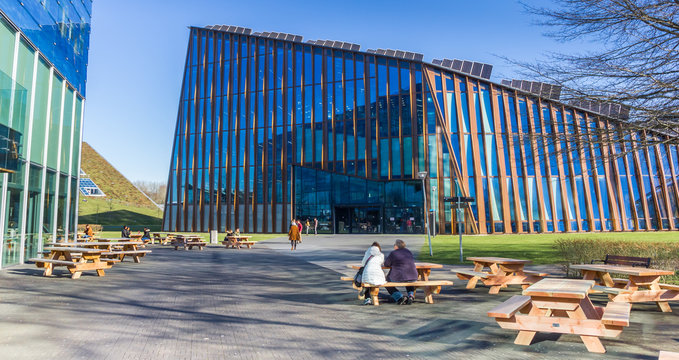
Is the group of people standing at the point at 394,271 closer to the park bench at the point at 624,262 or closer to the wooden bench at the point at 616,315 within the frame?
the wooden bench at the point at 616,315

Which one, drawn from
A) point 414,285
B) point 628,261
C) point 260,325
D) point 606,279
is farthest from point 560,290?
point 628,261

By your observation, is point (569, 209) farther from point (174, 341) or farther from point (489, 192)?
point (174, 341)

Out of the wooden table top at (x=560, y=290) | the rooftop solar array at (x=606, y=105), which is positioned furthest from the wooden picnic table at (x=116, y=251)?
the rooftop solar array at (x=606, y=105)

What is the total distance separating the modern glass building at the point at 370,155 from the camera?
126 ft

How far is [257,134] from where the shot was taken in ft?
155

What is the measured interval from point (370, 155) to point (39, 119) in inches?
1129

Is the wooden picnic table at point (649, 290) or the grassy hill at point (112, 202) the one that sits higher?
the grassy hill at point (112, 202)

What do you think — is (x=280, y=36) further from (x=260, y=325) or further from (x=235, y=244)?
(x=260, y=325)

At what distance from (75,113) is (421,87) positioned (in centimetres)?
2761

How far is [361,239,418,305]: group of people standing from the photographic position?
8.84 metres

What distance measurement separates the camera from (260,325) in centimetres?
695

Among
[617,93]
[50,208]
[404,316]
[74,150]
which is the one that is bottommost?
[404,316]

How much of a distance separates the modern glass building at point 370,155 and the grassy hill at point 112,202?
2859cm

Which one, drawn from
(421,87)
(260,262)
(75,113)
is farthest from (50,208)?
(421,87)
